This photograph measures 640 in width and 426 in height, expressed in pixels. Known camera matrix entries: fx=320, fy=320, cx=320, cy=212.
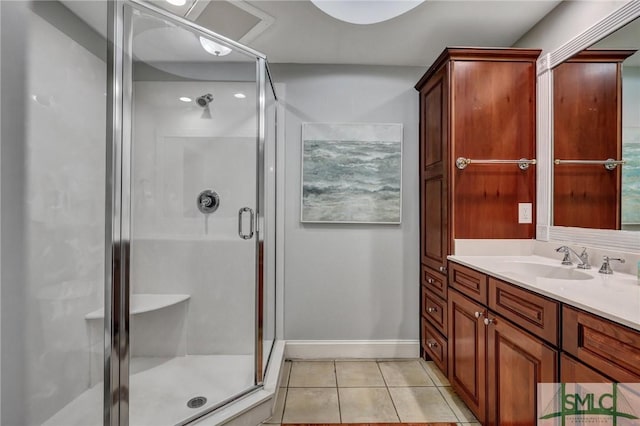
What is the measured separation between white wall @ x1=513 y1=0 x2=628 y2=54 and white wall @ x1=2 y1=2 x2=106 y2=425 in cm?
242

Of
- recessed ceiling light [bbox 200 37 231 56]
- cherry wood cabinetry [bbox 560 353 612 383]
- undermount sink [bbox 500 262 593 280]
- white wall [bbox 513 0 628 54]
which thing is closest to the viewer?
cherry wood cabinetry [bbox 560 353 612 383]

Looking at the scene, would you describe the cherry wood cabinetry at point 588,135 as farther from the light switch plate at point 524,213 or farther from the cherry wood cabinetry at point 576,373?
the cherry wood cabinetry at point 576,373

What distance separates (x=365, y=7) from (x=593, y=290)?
4.84ft

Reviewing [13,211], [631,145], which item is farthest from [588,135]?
[13,211]

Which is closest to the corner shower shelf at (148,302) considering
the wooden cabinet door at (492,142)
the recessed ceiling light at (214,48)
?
the recessed ceiling light at (214,48)

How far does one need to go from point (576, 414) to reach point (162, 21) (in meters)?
2.28

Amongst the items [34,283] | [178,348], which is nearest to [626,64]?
[34,283]

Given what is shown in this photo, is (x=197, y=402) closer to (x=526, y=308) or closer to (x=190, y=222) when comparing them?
(x=190, y=222)

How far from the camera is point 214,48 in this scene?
1.86m

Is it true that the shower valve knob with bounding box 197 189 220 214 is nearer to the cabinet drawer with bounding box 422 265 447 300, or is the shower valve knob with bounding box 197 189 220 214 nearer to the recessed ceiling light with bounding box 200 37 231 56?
Answer: the recessed ceiling light with bounding box 200 37 231 56

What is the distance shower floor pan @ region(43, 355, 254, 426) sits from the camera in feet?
4.29

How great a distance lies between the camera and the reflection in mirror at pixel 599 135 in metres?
1.50

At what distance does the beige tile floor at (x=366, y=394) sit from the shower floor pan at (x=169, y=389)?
1.07ft

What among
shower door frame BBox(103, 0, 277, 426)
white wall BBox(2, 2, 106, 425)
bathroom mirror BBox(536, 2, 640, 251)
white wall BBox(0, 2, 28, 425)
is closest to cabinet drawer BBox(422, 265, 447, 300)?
bathroom mirror BBox(536, 2, 640, 251)
